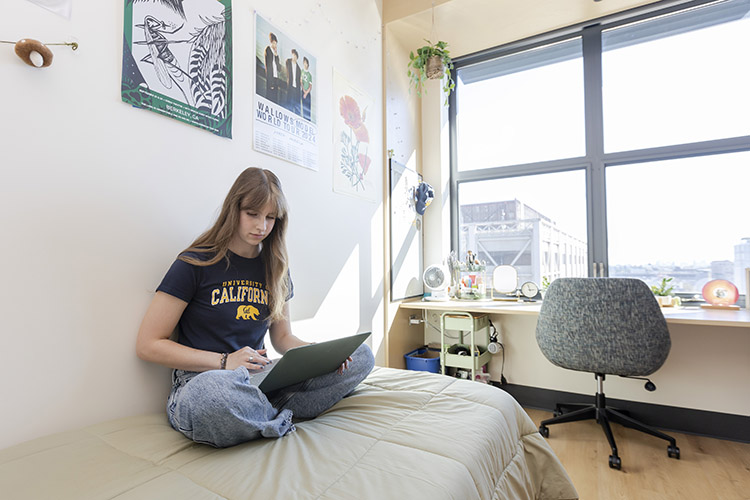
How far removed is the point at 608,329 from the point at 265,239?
5.22ft

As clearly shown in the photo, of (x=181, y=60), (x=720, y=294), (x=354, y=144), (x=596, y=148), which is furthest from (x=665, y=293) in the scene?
(x=181, y=60)

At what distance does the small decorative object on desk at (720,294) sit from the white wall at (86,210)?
8.42ft

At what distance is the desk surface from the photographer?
1720mm

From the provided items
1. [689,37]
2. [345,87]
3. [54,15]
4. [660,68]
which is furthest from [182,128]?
[689,37]

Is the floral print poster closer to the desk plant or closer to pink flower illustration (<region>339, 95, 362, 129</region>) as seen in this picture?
pink flower illustration (<region>339, 95, 362, 129</region>)

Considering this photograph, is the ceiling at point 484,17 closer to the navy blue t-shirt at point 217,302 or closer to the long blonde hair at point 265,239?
the long blonde hair at point 265,239

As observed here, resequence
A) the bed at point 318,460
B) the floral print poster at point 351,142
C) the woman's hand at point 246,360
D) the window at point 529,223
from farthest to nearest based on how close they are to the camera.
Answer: the window at point 529,223
the floral print poster at point 351,142
the woman's hand at point 246,360
the bed at point 318,460

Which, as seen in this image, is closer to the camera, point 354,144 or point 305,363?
point 305,363

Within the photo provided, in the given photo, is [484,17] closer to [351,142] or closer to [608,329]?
[351,142]

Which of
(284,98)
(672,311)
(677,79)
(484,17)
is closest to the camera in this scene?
(284,98)

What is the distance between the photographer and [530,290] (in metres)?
2.66

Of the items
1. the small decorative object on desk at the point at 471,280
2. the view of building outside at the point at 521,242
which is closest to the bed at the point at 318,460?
the small decorative object on desk at the point at 471,280

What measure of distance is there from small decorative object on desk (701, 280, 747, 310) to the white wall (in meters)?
2.57

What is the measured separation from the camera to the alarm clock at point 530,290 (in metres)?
2.65
